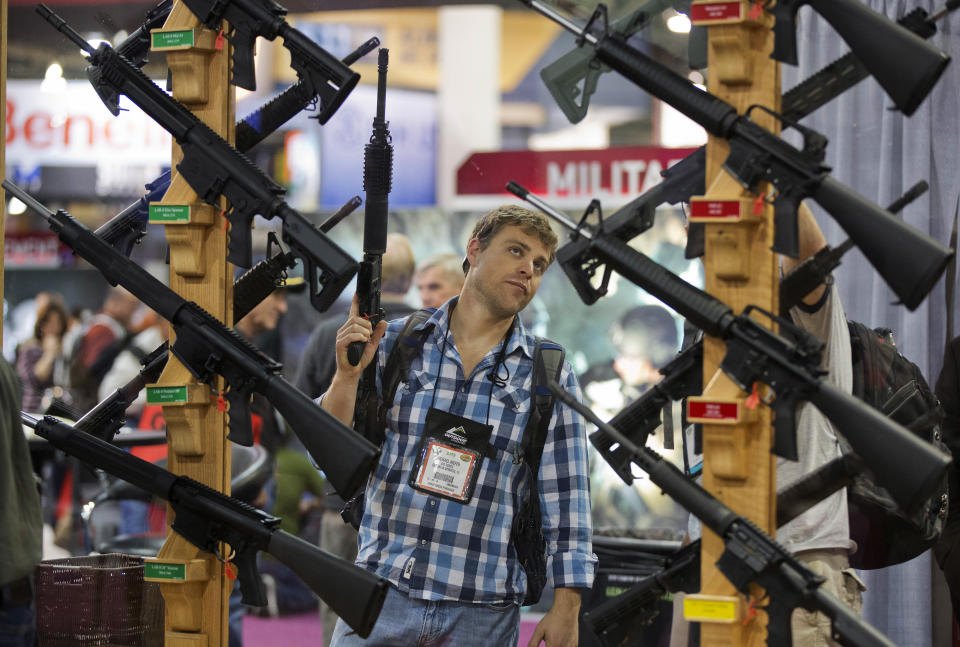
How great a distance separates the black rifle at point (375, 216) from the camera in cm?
244

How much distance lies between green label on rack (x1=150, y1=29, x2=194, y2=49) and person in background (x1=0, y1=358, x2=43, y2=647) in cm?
80

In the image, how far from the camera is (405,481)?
2.42 m

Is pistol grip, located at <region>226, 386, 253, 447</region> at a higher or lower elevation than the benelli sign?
lower

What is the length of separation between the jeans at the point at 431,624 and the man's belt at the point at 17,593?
698mm

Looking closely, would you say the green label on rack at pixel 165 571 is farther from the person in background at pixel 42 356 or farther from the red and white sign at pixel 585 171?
the person in background at pixel 42 356

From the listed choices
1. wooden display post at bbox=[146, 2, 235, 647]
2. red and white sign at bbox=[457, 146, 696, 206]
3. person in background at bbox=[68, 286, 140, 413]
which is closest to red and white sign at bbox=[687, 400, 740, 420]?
wooden display post at bbox=[146, 2, 235, 647]

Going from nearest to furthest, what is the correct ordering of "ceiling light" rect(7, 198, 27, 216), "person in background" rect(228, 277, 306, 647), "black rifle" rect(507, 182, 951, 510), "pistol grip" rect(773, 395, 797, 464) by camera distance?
"black rifle" rect(507, 182, 951, 510)
"pistol grip" rect(773, 395, 797, 464)
"person in background" rect(228, 277, 306, 647)
"ceiling light" rect(7, 198, 27, 216)

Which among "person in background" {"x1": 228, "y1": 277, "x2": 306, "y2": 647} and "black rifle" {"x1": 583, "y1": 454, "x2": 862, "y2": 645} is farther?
"person in background" {"x1": 228, "y1": 277, "x2": 306, "y2": 647}

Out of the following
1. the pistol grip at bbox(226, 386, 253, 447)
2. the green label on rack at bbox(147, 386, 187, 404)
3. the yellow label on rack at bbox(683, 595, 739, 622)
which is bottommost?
the yellow label on rack at bbox(683, 595, 739, 622)

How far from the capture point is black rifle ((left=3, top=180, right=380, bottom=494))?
2188 mm

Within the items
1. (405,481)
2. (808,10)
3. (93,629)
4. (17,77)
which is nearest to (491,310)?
(405,481)

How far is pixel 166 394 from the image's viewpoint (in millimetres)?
2436

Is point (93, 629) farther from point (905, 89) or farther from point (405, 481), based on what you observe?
point (905, 89)

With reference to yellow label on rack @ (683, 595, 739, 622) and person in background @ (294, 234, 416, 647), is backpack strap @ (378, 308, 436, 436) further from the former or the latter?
person in background @ (294, 234, 416, 647)
